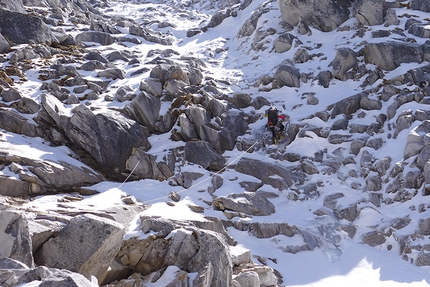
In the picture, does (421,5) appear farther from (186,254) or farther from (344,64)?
(186,254)

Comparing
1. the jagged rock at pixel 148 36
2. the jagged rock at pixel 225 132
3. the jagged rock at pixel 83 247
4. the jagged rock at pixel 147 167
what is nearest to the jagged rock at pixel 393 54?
the jagged rock at pixel 225 132

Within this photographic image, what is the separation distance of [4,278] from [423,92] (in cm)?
1935

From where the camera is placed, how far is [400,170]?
16078mm

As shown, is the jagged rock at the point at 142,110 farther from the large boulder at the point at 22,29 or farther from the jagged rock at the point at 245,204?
the large boulder at the point at 22,29

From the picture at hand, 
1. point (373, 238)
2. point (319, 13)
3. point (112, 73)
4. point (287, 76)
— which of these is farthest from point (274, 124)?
point (319, 13)

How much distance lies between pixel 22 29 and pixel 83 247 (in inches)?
867

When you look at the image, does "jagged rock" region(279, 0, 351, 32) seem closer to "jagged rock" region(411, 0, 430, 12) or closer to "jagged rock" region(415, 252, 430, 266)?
"jagged rock" region(411, 0, 430, 12)

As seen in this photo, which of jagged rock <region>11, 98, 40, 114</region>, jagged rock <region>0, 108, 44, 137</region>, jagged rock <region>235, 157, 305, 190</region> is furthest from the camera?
jagged rock <region>11, 98, 40, 114</region>

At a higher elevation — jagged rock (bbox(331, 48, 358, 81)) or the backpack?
jagged rock (bbox(331, 48, 358, 81))

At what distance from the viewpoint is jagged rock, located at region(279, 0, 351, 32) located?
92.9ft

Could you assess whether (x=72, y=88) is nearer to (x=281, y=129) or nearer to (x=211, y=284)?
(x=281, y=129)

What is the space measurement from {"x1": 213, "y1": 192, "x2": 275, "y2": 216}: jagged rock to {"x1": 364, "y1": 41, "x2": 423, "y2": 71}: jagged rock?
38.1 ft

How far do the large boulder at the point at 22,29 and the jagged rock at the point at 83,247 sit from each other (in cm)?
2068

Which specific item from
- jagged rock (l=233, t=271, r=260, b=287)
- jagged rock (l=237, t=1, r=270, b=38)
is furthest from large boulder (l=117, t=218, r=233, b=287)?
jagged rock (l=237, t=1, r=270, b=38)
